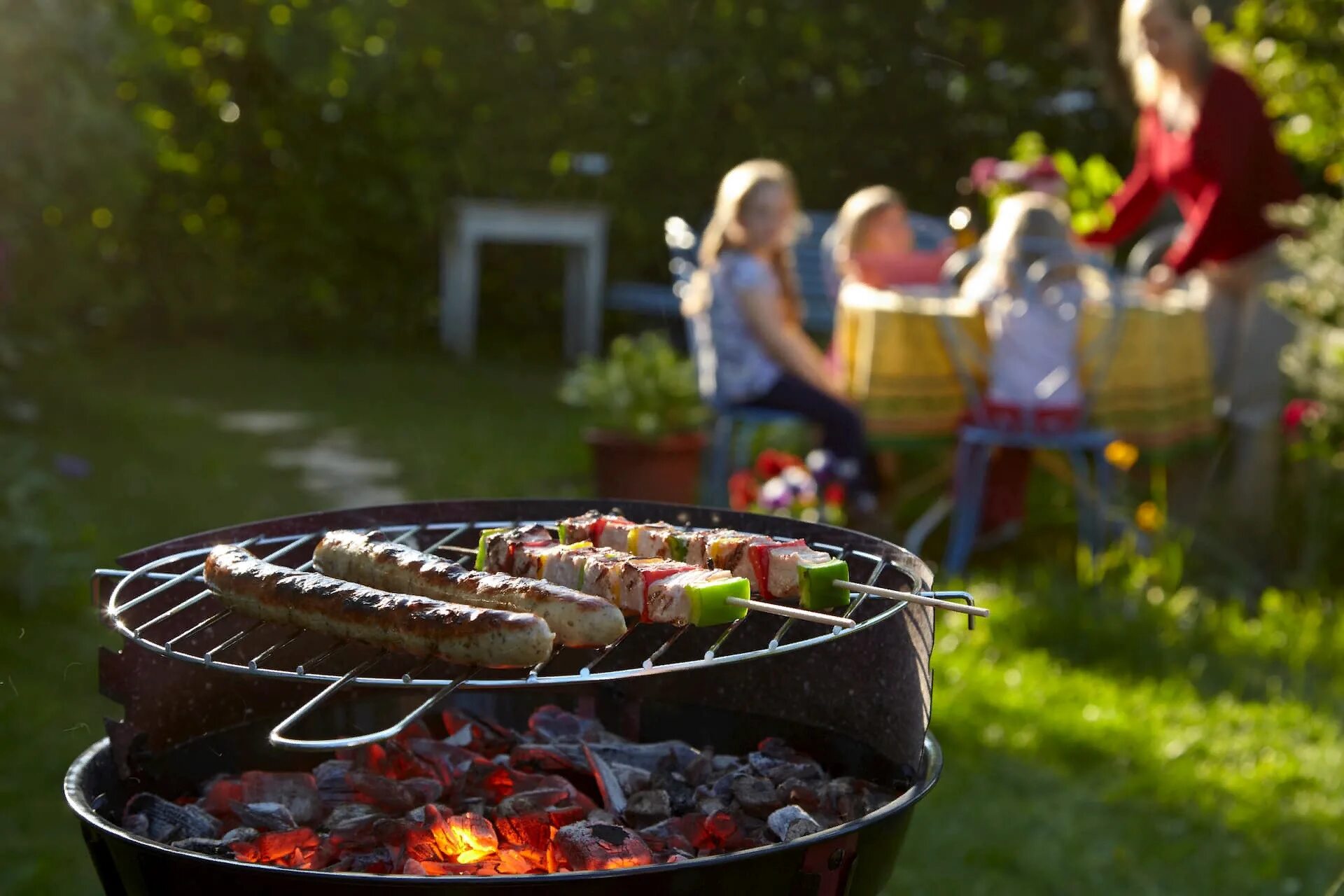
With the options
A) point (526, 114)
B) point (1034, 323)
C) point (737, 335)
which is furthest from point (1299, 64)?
point (526, 114)

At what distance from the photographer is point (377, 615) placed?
1.60m

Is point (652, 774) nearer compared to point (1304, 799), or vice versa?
point (652, 774)

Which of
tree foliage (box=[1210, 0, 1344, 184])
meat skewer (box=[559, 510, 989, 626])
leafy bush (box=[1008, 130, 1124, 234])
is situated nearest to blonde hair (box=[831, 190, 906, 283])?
leafy bush (box=[1008, 130, 1124, 234])

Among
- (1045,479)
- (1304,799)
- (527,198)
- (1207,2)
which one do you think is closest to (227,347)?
(527,198)

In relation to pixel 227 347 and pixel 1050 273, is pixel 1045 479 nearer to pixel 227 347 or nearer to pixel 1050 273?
pixel 1050 273

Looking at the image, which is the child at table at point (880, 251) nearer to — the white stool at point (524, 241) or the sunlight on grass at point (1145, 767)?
the sunlight on grass at point (1145, 767)

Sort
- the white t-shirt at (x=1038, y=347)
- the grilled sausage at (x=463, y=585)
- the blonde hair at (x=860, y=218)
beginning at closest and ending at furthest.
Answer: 1. the grilled sausage at (x=463, y=585)
2. the white t-shirt at (x=1038, y=347)
3. the blonde hair at (x=860, y=218)

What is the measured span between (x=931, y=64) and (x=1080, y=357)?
507cm

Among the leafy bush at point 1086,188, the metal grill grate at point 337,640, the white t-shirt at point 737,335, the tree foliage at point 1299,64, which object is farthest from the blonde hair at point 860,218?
the metal grill grate at point 337,640

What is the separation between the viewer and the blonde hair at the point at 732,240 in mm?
5332

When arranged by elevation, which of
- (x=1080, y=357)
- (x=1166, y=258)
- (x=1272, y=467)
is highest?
(x=1166, y=258)

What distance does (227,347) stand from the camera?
377 inches

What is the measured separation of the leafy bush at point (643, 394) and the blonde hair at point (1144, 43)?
205 cm

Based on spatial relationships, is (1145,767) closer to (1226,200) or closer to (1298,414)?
(1298,414)
